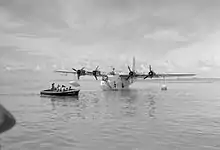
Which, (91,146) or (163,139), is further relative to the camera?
(163,139)

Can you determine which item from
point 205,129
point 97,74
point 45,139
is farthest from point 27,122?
point 97,74

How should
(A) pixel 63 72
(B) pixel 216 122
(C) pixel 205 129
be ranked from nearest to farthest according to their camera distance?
(C) pixel 205 129 → (B) pixel 216 122 → (A) pixel 63 72

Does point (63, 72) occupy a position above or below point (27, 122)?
above

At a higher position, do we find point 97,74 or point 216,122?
point 97,74

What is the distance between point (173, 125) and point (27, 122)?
10.1m

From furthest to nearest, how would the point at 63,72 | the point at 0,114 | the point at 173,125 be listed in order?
1. the point at 63,72
2. the point at 173,125
3. the point at 0,114

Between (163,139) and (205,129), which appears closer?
(163,139)

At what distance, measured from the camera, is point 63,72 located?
6125cm

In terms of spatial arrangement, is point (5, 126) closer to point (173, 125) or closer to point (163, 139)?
point (163, 139)

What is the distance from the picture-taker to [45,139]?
11555 mm

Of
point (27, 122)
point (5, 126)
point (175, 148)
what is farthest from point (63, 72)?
point (5, 126)

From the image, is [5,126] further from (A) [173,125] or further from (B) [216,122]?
(B) [216,122]

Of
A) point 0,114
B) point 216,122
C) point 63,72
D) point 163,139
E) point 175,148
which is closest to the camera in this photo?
point 0,114

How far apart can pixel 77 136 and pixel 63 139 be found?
85cm
